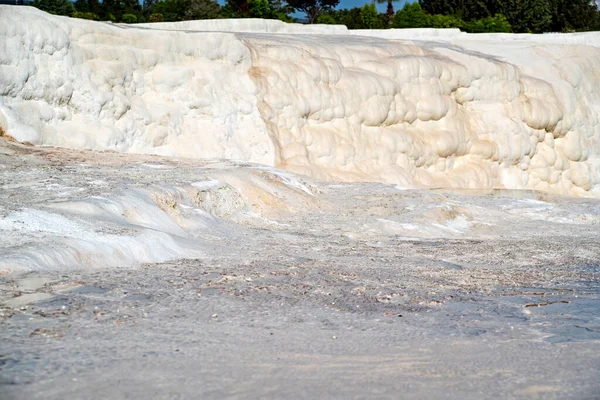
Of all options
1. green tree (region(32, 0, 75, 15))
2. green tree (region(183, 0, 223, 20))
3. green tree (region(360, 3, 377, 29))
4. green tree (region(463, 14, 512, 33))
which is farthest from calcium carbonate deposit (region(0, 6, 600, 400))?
green tree (region(360, 3, 377, 29))

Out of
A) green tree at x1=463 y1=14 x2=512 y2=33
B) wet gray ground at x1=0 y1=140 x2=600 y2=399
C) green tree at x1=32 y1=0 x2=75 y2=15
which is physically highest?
green tree at x1=32 y1=0 x2=75 y2=15

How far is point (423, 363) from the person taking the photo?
13.6ft

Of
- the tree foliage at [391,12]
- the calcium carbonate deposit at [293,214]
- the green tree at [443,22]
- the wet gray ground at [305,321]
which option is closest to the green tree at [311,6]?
the tree foliage at [391,12]

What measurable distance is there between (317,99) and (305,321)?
1164cm

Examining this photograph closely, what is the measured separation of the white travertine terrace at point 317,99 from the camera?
44.2 ft

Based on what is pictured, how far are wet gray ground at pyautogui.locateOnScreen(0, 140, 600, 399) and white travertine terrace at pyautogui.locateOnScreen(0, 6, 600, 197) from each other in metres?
4.71

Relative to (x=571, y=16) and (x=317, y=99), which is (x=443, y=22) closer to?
(x=571, y=16)

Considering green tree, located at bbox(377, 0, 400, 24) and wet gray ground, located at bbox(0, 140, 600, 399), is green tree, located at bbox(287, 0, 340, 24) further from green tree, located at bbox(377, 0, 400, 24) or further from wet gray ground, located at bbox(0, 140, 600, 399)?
wet gray ground, located at bbox(0, 140, 600, 399)

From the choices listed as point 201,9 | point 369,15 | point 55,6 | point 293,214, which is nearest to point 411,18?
point 369,15

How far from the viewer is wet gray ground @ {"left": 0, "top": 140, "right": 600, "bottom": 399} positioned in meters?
3.73

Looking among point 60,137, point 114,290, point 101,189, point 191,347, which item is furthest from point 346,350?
point 60,137

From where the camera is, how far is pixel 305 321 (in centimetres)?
501

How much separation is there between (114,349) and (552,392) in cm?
190

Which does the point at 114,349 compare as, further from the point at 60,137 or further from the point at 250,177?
the point at 60,137
